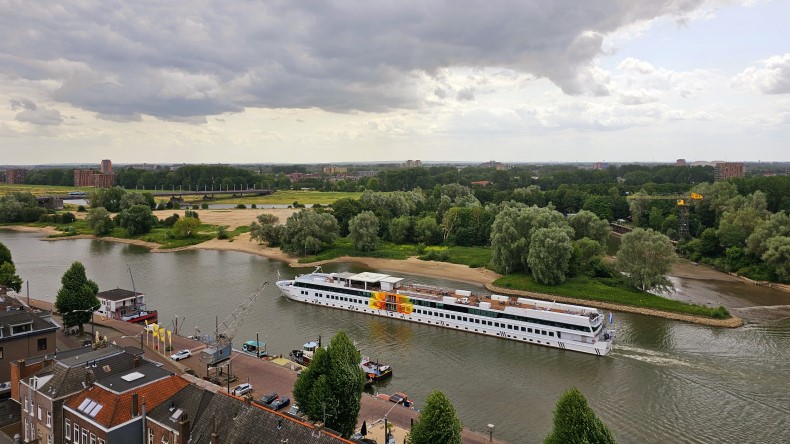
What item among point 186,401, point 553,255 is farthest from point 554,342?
point 186,401

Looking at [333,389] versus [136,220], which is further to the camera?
[136,220]

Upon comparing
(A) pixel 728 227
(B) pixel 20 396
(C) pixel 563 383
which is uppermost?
(A) pixel 728 227

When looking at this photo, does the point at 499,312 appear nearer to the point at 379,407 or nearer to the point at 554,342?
the point at 554,342

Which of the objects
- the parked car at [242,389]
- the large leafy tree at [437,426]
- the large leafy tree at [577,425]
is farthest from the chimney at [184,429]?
the large leafy tree at [577,425]

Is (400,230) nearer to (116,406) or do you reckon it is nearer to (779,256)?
(779,256)

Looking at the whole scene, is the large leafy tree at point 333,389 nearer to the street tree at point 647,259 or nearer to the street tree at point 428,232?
the street tree at point 647,259

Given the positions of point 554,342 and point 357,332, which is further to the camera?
point 357,332

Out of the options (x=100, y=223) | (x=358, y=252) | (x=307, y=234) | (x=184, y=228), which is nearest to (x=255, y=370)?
(x=358, y=252)
